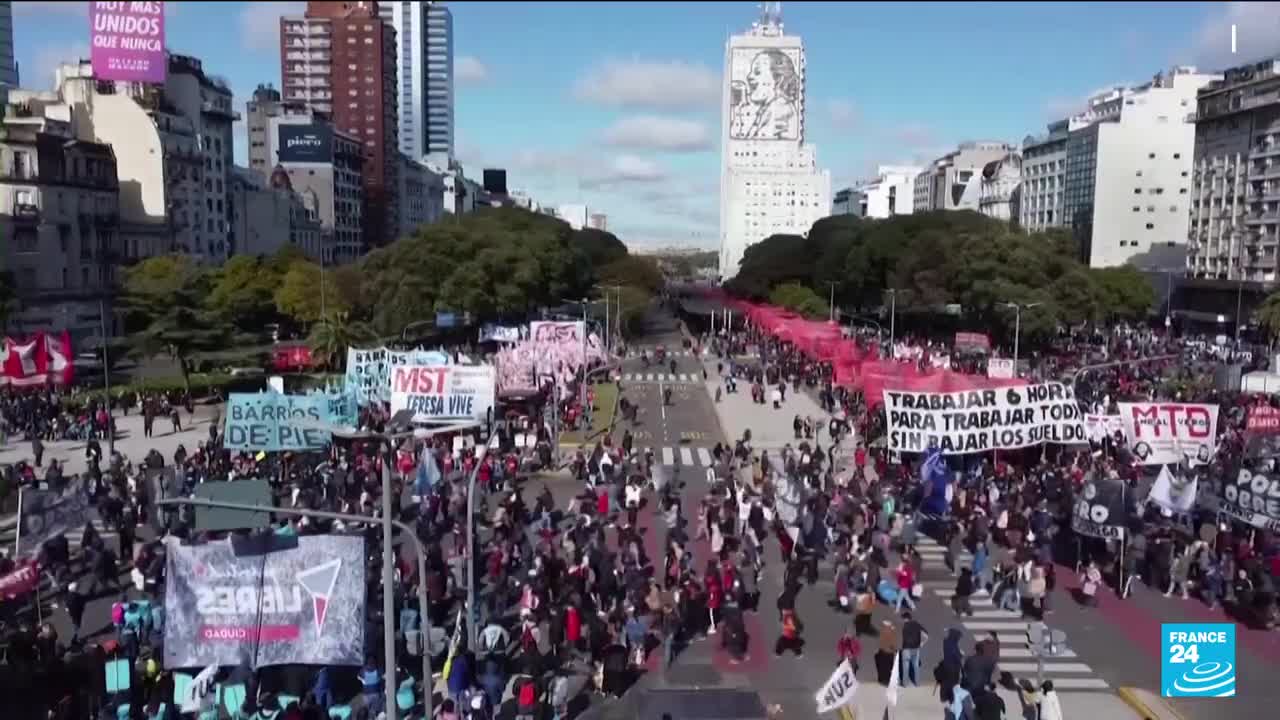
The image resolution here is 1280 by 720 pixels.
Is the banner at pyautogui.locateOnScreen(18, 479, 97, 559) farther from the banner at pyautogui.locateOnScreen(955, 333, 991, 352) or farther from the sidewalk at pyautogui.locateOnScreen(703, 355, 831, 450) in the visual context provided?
the banner at pyautogui.locateOnScreen(955, 333, 991, 352)

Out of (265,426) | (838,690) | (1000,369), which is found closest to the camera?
(838,690)

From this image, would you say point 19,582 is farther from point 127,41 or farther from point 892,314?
point 127,41

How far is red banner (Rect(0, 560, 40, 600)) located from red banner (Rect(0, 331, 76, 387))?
791 inches

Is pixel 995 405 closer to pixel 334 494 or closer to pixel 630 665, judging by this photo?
pixel 630 665

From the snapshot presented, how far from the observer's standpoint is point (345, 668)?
673 inches

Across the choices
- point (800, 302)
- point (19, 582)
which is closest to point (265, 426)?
point (19, 582)

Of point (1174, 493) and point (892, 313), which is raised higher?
point (892, 313)

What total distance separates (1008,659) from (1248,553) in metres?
6.88

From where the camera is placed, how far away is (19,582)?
63.0 ft

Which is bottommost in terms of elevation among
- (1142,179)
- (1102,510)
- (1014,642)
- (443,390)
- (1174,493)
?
(1014,642)

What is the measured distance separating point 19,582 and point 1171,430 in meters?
25.6

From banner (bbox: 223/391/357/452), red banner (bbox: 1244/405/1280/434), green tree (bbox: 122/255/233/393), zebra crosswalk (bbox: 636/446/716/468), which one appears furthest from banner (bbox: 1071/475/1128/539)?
green tree (bbox: 122/255/233/393)

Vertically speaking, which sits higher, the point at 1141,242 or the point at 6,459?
the point at 1141,242

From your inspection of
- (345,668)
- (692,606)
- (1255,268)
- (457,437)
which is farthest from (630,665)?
(1255,268)
